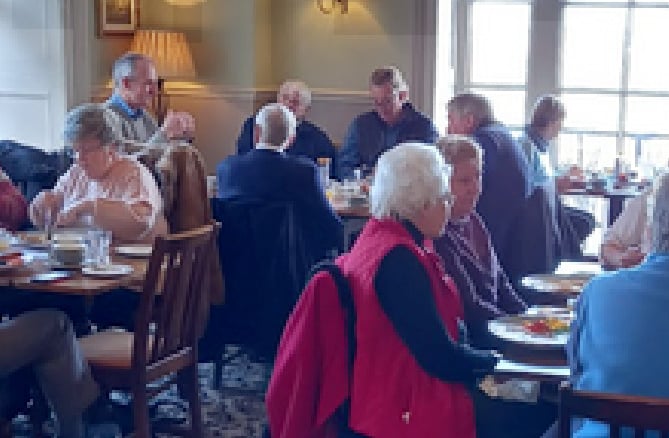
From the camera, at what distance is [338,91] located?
6.60 m

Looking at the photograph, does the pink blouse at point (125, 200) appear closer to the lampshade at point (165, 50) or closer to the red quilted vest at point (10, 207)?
the red quilted vest at point (10, 207)

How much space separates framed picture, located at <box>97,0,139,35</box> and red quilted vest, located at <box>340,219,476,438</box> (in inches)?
171

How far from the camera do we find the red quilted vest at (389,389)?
96.3 inches

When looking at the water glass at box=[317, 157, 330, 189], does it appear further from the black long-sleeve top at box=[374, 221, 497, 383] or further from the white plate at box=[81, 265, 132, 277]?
the black long-sleeve top at box=[374, 221, 497, 383]

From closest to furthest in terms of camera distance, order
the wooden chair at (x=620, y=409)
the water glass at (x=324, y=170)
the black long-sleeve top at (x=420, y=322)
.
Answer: the wooden chair at (x=620, y=409), the black long-sleeve top at (x=420, y=322), the water glass at (x=324, y=170)

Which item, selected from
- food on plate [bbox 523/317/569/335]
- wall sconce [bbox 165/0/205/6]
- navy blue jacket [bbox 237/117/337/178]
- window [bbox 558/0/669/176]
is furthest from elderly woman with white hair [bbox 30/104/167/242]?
window [bbox 558/0/669/176]

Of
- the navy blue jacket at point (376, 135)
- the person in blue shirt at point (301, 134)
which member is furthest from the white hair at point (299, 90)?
the navy blue jacket at point (376, 135)

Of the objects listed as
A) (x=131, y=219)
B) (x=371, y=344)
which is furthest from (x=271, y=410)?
(x=131, y=219)

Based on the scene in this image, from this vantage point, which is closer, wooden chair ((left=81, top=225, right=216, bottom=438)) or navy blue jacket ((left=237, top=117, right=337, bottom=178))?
wooden chair ((left=81, top=225, right=216, bottom=438))

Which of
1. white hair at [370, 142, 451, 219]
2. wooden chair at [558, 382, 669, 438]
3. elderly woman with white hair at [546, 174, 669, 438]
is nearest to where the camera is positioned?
wooden chair at [558, 382, 669, 438]

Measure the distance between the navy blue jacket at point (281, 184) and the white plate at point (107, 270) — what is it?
855 millimetres

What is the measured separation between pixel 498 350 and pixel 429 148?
553 mm

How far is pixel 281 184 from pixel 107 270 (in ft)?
3.54

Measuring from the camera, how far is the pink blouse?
3.85m
